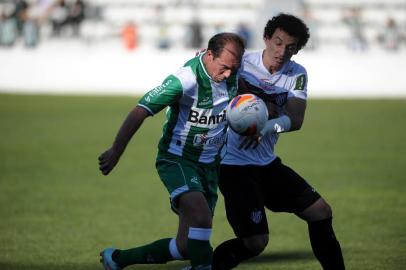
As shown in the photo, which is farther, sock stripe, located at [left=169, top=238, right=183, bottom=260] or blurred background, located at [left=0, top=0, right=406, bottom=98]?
blurred background, located at [left=0, top=0, right=406, bottom=98]

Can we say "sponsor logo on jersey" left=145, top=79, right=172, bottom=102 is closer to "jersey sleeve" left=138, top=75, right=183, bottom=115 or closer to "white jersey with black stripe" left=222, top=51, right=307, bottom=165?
"jersey sleeve" left=138, top=75, right=183, bottom=115

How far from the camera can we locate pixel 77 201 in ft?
39.5

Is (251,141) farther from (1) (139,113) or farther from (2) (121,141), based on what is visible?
(2) (121,141)

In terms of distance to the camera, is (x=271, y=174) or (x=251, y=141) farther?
(x=271, y=174)

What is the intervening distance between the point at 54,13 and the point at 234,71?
28277 mm

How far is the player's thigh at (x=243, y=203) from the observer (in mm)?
7113

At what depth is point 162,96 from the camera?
21.6 feet

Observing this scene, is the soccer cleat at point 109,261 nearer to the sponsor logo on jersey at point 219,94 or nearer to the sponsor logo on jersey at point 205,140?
the sponsor logo on jersey at point 205,140

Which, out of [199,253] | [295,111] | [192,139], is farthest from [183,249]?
[295,111]

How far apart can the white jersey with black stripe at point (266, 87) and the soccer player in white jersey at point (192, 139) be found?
27 centimetres

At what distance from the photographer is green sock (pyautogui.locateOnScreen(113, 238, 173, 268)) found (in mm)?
6988

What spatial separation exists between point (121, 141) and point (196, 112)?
74 cm

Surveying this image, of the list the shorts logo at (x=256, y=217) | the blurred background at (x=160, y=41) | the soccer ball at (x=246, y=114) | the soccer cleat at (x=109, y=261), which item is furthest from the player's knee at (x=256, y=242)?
the blurred background at (x=160, y=41)

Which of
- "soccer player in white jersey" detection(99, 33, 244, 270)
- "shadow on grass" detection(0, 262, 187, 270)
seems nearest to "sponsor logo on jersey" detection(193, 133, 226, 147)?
"soccer player in white jersey" detection(99, 33, 244, 270)
